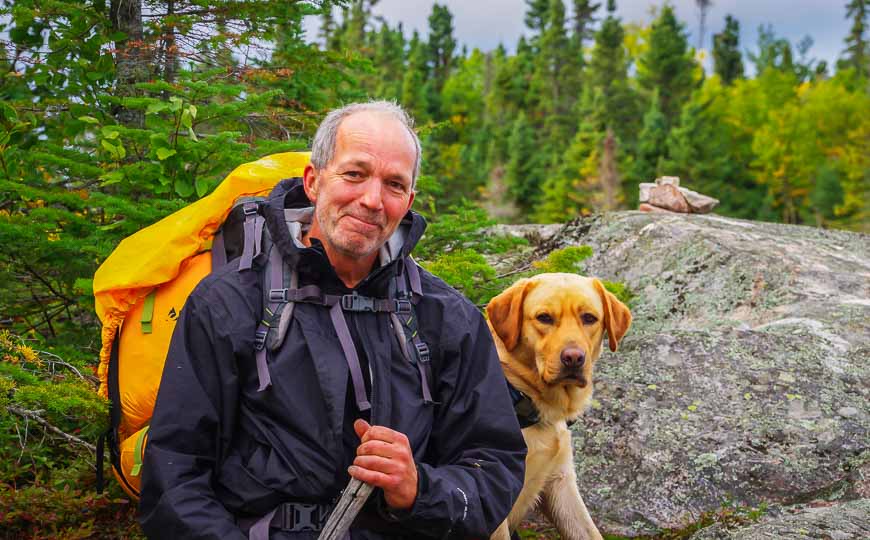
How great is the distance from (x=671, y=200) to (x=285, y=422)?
764 cm

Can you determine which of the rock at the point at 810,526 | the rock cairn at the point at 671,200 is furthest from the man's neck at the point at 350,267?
the rock cairn at the point at 671,200

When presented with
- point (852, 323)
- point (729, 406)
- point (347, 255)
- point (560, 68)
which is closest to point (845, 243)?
point (852, 323)

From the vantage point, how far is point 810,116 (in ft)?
180

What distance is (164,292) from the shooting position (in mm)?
2857

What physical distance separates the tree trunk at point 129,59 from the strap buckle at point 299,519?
332cm

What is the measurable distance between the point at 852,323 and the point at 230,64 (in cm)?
504

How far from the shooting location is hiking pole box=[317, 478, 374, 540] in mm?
2340

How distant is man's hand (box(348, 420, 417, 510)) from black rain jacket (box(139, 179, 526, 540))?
0.20 ft

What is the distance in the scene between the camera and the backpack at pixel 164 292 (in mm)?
2697

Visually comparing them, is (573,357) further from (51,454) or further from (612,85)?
(612,85)

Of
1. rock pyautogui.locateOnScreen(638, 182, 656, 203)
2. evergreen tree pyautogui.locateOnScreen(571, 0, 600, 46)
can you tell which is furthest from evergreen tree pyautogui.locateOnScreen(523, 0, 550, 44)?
rock pyautogui.locateOnScreen(638, 182, 656, 203)

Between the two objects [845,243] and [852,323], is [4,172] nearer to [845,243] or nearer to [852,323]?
[852,323]

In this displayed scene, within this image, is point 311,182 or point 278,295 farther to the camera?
point 311,182

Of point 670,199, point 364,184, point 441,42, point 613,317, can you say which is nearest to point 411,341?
point 364,184
